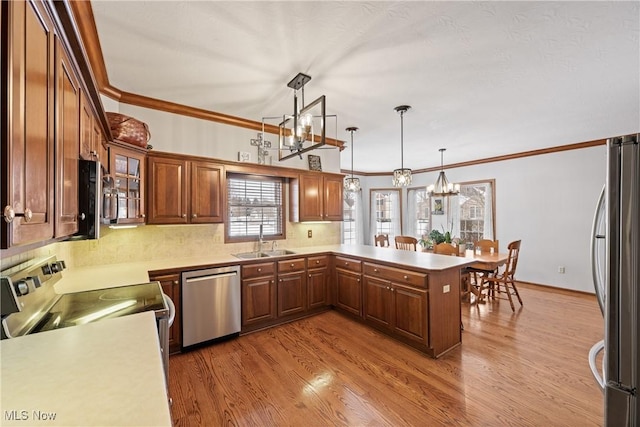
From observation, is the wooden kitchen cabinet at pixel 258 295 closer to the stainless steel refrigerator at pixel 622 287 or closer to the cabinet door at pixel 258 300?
the cabinet door at pixel 258 300

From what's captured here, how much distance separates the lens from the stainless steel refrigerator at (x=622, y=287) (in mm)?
1102

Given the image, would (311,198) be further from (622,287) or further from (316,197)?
(622,287)

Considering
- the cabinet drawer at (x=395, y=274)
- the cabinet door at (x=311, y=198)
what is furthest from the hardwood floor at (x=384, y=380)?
the cabinet door at (x=311, y=198)

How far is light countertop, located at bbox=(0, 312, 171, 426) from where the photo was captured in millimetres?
665

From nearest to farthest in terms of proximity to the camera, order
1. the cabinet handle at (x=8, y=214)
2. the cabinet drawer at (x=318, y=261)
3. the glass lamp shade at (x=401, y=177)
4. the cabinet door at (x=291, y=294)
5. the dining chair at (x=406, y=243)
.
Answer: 1. the cabinet handle at (x=8, y=214)
2. the cabinet door at (x=291, y=294)
3. the cabinet drawer at (x=318, y=261)
4. the glass lamp shade at (x=401, y=177)
5. the dining chair at (x=406, y=243)

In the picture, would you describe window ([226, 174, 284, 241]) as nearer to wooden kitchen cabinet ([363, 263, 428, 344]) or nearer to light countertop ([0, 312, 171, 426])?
wooden kitchen cabinet ([363, 263, 428, 344])

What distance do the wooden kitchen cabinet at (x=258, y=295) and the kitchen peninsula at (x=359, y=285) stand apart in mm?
12

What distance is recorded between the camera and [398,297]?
2963 millimetres

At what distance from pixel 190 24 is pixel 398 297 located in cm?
302

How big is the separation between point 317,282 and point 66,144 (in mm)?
3072

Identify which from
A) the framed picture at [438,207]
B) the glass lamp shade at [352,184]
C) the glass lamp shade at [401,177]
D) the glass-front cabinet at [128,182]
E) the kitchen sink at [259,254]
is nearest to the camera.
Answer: the glass-front cabinet at [128,182]

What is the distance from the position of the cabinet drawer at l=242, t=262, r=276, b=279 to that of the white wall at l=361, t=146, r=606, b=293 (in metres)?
5.11

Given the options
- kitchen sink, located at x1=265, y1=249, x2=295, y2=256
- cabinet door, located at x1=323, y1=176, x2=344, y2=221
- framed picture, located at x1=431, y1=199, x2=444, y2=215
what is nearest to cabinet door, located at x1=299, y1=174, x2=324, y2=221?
cabinet door, located at x1=323, y1=176, x2=344, y2=221

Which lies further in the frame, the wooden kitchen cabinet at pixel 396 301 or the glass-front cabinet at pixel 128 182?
the wooden kitchen cabinet at pixel 396 301
